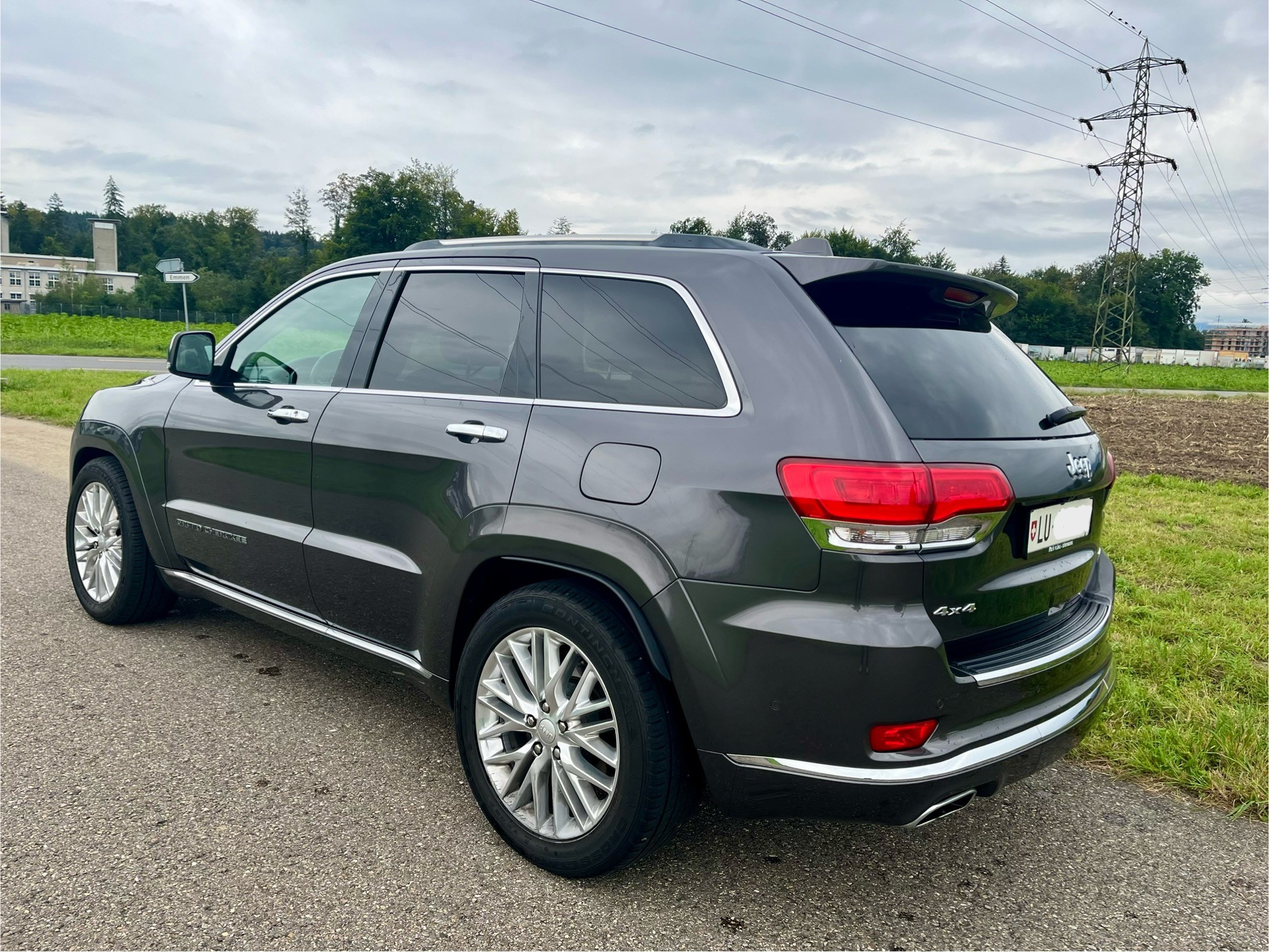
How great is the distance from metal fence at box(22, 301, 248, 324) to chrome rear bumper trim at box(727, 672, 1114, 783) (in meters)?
70.1

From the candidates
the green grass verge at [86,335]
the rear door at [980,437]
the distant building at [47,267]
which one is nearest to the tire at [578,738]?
the rear door at [980,437]

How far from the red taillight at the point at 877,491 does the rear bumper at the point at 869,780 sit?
58cm

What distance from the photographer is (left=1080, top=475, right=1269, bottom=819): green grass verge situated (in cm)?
332

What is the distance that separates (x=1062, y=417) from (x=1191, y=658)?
7.60ft

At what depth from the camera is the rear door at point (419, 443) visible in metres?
2.76

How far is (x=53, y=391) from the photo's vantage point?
15625 mm

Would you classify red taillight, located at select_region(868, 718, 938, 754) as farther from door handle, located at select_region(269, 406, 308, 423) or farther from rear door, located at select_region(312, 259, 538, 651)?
door handle, located at select_region(269, 406, 308, 423)

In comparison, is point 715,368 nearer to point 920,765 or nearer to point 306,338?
point 920,765

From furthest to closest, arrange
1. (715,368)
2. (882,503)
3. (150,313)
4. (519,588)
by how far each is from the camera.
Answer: (150,313) < (519,588) < (715,368) < (882,503)

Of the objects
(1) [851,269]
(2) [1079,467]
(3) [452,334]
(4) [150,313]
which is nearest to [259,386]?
(3) [452,334]

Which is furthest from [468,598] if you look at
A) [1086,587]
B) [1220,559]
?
[1220,559]

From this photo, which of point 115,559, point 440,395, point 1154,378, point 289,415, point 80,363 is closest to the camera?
point 440,395

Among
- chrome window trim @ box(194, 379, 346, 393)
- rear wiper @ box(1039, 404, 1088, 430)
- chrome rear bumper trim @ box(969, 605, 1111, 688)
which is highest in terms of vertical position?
rear wiper @ box(1039, 404, 1088, 430)

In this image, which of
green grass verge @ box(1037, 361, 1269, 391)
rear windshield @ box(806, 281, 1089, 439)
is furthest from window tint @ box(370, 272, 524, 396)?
green grass verge @ box(1037, 361, 1269, 391)
